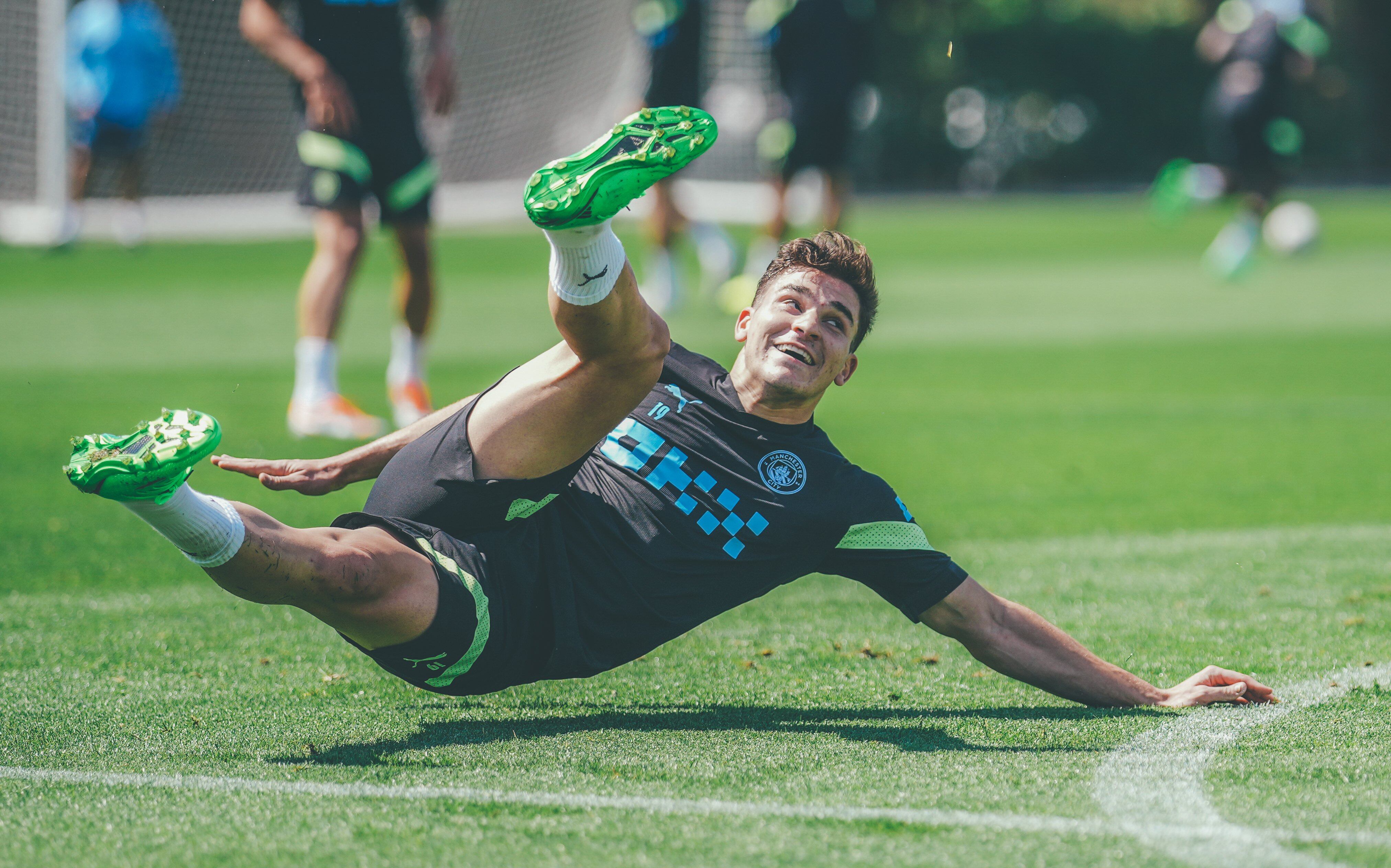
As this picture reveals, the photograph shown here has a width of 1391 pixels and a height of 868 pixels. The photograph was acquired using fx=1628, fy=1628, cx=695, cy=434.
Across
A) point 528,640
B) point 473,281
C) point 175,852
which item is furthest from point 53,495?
point 473,281

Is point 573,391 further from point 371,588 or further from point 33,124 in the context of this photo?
point 33,124

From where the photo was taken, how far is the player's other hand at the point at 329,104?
744cm

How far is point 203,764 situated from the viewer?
3.16m

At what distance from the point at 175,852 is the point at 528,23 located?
56.7ft

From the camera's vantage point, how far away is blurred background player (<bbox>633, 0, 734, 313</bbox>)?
12.6 meters

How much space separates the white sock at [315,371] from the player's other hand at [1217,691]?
15.0 feet

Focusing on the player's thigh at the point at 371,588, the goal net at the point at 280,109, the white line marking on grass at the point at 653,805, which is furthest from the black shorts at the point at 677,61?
the white line marking on grass at the point at 653,805

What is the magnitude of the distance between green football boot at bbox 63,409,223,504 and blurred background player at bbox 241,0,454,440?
442 centimetres

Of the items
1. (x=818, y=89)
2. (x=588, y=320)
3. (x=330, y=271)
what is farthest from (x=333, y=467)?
(x=818, y=89)

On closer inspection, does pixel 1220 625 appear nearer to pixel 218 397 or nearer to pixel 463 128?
pixel 218 397

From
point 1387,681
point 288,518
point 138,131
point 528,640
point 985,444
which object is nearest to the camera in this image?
point 528,640

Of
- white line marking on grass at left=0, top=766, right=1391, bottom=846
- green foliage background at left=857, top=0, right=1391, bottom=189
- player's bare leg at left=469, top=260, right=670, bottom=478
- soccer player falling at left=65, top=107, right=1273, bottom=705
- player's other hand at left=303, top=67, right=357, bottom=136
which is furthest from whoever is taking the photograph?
green foliage background at left=857, top=0, right=1391, bottom=189

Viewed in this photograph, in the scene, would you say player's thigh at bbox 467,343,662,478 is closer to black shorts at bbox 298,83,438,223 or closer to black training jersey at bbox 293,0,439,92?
black shorts at bbox 298,83,438,223

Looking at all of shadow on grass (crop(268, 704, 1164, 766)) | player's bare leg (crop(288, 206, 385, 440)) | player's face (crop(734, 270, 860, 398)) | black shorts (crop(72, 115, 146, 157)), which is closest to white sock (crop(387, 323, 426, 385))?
player's bare leg (crop(288, 206, 385, 440))
